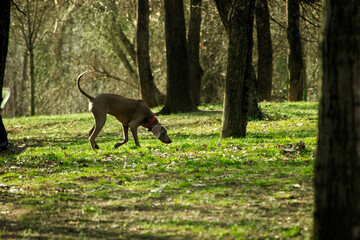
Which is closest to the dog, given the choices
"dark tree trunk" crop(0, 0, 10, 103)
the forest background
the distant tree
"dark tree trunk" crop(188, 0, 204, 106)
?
"dark tree trunk" crop(0, 0, 10, 103)

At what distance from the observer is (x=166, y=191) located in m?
7.23

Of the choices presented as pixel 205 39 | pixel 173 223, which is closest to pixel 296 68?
pixel 205 39

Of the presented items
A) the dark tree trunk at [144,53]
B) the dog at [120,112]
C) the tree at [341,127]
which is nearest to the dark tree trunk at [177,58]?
the dark tree trunk at [144,53]

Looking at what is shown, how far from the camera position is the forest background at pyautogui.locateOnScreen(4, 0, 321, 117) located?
32.3m

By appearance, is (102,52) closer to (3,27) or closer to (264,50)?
(264,50)

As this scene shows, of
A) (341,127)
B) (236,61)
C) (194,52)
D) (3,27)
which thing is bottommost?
(341,127)

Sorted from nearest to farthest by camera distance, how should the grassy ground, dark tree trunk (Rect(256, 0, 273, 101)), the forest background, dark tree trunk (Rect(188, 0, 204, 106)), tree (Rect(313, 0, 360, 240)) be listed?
tree (Rect(313, 0, 360, 240)) < the grassy ground < dark tree trunk (Rect(256, 0, 273, 101)) < dark tree trunk (Rect(188, 0, 204, 106)) < the forest background

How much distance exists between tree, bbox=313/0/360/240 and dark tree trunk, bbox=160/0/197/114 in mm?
16644

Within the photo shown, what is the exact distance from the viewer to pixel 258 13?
2277 cm

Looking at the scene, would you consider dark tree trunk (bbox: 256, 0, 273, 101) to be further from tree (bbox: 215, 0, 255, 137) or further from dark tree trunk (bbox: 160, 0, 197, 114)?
tree (bbox: 215, 0, 255, 137)

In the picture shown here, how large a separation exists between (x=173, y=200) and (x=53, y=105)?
37447 mm

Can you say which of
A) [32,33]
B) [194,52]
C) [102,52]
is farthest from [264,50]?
[102,52]

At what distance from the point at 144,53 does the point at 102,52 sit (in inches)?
586

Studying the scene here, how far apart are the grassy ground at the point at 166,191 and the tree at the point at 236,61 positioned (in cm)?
62
